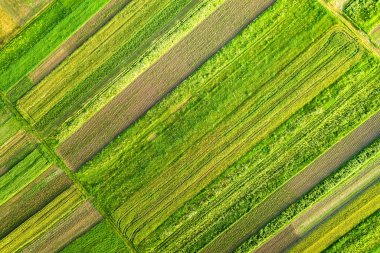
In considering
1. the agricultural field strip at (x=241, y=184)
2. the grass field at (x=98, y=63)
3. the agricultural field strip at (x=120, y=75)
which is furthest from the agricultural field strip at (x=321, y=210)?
the grass field at (x=98, y=63)

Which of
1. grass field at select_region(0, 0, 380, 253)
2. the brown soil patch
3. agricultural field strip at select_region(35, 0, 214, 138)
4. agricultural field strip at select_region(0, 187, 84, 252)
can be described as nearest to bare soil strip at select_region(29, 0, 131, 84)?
grass field at select_region(0, 0, 380, 253)

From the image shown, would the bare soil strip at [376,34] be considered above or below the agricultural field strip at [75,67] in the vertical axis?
below

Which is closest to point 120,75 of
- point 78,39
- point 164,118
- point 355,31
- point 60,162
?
point 78,39

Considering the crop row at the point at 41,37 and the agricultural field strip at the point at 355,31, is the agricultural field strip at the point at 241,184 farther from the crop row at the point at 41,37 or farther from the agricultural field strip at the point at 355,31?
the crop row at the point at 41,37

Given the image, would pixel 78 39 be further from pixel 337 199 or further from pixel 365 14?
pixel 337 199

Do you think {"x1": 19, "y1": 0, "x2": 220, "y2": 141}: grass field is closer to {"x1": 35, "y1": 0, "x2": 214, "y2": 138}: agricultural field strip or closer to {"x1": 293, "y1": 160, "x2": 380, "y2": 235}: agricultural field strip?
{"x1": 35, "y1": 0, "x2": 214, "y2": 138}: agricultural field strip
